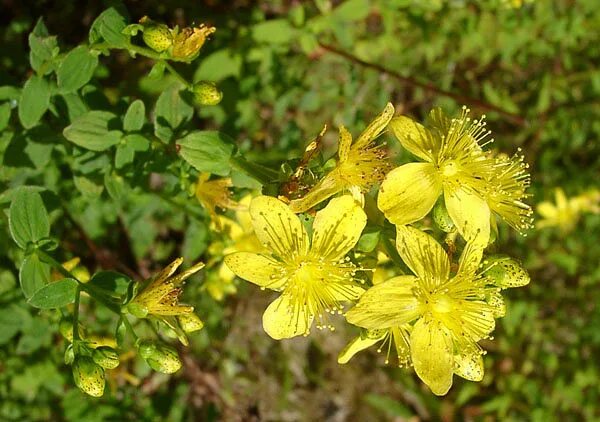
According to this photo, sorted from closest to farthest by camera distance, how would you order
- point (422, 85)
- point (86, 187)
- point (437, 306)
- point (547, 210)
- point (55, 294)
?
point (55, 294)
point (437, 306)
point (86, 187)
point (422, 85)
point (547, 210)

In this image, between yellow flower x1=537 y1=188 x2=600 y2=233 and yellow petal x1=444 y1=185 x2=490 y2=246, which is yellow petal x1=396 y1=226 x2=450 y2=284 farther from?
yellow flower x1=537 y1=188 x2=600 y2=233

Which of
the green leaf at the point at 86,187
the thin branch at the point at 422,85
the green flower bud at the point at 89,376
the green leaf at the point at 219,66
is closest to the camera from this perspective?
the green flower bud at the point at 89,376

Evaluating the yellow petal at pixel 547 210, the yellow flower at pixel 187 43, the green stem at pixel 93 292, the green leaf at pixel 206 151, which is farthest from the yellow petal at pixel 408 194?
the yellow petal at pixel 547 210

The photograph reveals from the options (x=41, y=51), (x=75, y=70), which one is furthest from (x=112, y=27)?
(x=41, y=51)

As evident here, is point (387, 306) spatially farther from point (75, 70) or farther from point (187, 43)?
point (75, 70)

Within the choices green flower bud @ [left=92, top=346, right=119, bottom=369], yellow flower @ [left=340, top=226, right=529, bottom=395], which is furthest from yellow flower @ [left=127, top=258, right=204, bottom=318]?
yellow flower @ [left=340, top=226, right=529, bottom=395]

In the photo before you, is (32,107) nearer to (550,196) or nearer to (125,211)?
(125,211)

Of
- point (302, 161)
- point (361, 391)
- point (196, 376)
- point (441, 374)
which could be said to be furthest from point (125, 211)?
point (361, 391)

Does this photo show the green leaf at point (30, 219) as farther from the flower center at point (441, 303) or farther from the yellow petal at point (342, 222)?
the flower center at point (441, 303)
